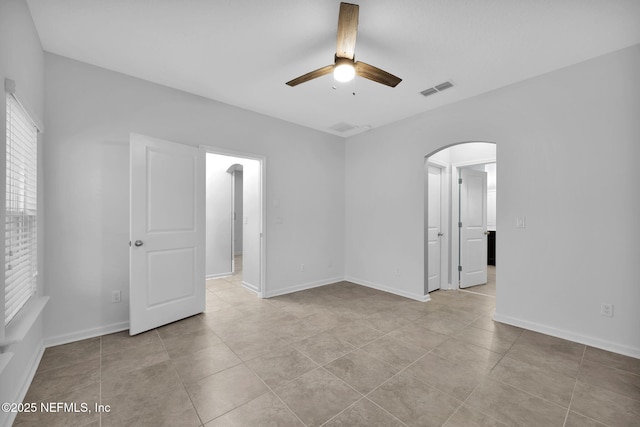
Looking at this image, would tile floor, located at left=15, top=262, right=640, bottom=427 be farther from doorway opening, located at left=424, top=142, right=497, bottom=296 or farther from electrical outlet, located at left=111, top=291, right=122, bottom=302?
doorway opening, located at left=424, top=142, right=497, bottom=296

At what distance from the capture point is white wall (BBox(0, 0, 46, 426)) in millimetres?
1577

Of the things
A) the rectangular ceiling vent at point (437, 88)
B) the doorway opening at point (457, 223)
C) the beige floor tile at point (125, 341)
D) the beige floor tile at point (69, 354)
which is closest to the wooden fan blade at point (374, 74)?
the rectangular ceiling vent at point (437, 88)

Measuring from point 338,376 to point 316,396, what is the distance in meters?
0.29

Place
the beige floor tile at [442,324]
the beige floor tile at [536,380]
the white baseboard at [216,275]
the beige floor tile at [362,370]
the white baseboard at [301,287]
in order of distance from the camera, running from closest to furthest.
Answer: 1. the beige floor tile at [536,380]
2. the beige floor tile at [362,370]
3. the beige floor tile at [442,324]
4. the white baseboard at [301,287]
5. the white baseboard at [216,275]

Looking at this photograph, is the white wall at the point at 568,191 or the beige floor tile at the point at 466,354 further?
the white wall at the point at 568,191

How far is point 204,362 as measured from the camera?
2285mm

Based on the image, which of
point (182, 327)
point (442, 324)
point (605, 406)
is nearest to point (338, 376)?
point (442, 324)

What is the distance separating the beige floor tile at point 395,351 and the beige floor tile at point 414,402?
0.27 meters

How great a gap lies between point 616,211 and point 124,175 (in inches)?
189

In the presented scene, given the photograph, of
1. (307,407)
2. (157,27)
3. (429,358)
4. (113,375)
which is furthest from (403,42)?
(113,375)

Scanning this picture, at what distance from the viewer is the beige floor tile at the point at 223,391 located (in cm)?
175

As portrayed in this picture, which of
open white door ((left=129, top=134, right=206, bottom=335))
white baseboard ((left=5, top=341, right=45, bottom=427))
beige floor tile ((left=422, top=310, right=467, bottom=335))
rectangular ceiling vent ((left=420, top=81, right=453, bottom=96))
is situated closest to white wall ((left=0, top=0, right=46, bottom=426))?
white baseboard ((left=5, top=341, right=45, bottom=427))

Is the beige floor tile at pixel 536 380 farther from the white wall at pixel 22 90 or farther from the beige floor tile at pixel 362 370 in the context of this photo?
the white wall at pixel 22 90

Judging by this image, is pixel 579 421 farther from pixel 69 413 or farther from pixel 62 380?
pixel 62 380
